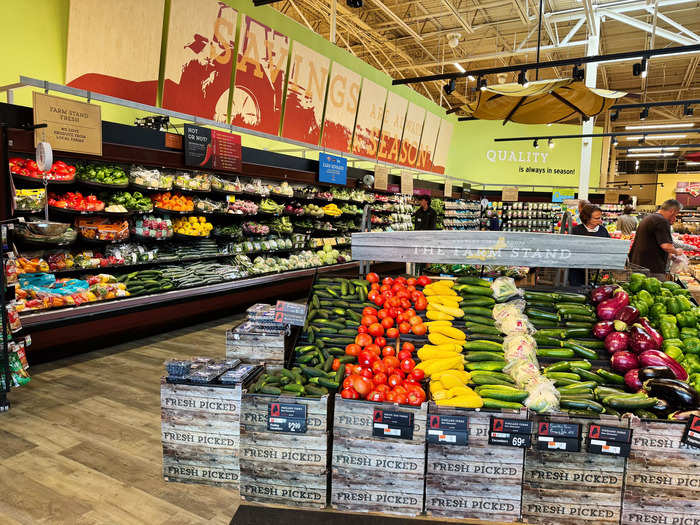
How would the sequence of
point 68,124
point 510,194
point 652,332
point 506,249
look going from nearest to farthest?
point 652,332
point 506,249
point 68,124
point 510,194

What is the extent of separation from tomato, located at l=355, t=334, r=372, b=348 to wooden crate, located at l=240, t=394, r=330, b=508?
0.71 m

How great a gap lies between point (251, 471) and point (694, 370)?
8.33ft

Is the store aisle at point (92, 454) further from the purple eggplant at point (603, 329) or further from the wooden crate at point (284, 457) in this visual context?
the purple eggplant at point (603, 329)

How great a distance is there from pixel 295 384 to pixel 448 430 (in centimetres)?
83

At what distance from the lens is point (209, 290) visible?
651 centimetres

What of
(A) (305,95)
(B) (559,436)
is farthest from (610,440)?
(A) (305,95)

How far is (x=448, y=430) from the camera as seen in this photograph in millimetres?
2178

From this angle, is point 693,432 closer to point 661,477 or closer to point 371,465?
point 661,477

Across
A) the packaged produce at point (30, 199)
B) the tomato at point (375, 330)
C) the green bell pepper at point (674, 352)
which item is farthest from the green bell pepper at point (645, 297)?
the packaged produce at point (30, 199)

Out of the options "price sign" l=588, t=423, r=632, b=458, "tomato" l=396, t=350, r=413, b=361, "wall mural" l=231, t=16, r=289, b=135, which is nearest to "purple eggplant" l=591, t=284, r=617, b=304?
"price sign" l=588, t=423, r=632, b=458

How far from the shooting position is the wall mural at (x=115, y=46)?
5266 millimetres

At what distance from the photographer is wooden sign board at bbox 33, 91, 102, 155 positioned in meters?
4.42

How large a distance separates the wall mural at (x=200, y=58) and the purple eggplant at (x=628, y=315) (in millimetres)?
6014

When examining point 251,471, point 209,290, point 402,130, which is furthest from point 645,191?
point 251,471
